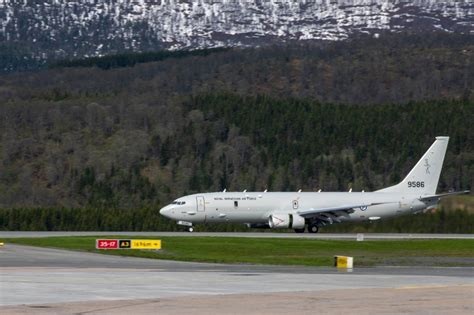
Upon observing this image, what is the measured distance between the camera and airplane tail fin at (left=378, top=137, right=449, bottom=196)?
10488cm

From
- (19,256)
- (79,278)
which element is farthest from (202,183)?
(79,278)

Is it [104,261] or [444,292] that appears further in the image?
[104,261]

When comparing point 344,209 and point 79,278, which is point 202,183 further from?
point 79,278

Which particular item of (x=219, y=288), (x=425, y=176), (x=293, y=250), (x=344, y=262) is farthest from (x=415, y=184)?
(x=219, y=288)

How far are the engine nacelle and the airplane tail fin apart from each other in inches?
425

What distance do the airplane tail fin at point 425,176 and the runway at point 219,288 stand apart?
168ft

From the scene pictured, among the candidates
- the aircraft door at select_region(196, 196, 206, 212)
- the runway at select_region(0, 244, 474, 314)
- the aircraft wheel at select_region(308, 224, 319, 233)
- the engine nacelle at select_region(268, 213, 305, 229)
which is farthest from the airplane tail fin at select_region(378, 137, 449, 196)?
the runway at select_region(0, 244, 474, 314)

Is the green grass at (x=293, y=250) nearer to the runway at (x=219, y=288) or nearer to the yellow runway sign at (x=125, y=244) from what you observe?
the yellow runway sign at (x=125, y=244)

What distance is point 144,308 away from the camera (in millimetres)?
33625

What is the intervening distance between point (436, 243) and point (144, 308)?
4888 cm

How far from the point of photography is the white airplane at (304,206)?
97375 millimetres

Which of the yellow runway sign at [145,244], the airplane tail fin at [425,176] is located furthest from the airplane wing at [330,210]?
the yellow runway sign at [145,244]

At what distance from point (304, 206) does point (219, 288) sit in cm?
6029

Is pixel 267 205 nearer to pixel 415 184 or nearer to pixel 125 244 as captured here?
pixel 415 184
